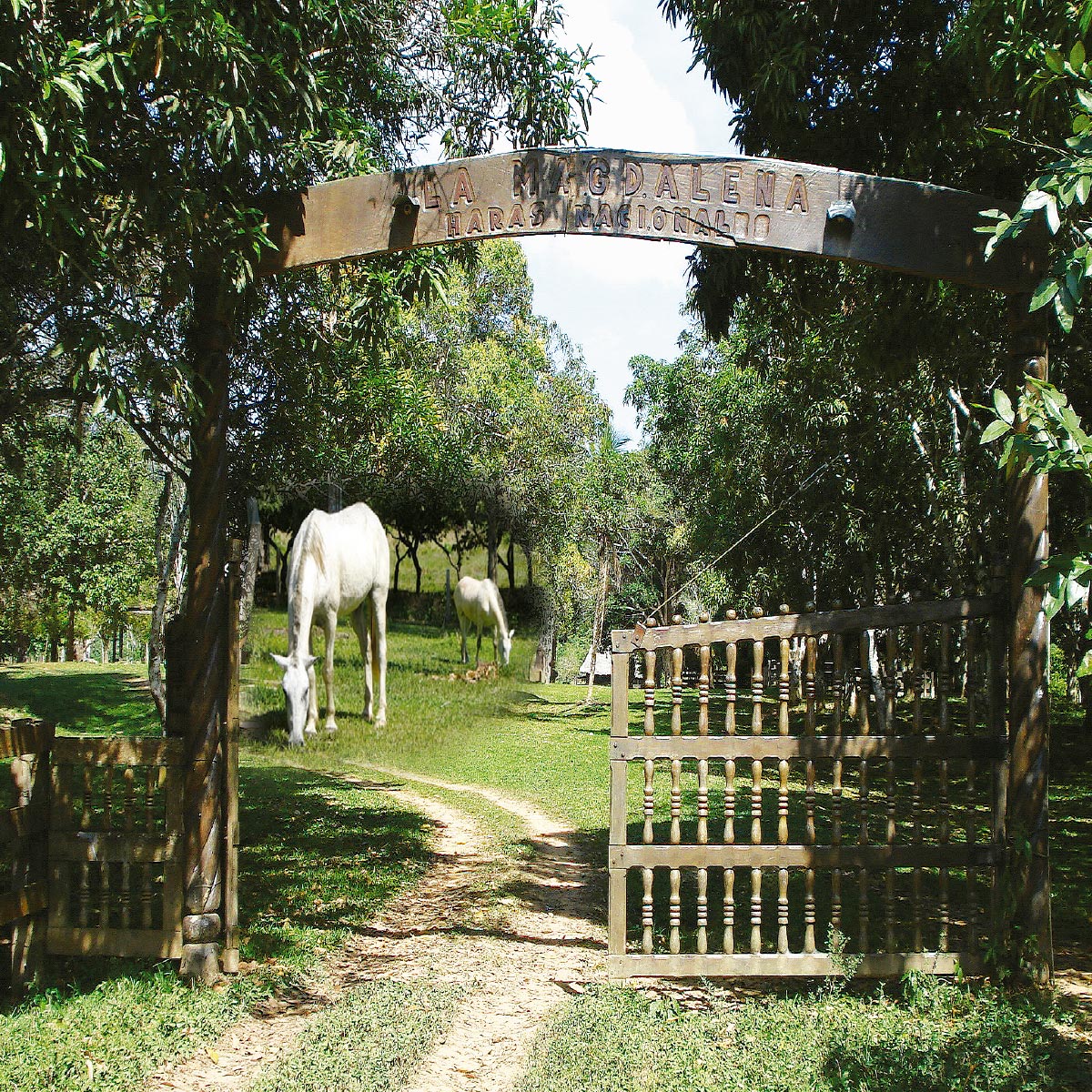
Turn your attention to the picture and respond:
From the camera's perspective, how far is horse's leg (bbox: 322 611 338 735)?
12.1m

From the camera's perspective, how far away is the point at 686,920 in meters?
5.95

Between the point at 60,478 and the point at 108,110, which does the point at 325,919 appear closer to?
the point at 108,110

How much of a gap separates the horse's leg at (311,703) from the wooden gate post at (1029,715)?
26.3 ft

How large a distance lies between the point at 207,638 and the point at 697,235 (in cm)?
315

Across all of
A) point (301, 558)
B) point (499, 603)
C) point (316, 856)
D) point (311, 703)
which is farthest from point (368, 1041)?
point (499, 603)

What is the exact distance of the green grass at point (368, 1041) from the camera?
3.89m

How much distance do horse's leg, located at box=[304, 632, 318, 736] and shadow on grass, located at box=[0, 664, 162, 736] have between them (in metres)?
2.68

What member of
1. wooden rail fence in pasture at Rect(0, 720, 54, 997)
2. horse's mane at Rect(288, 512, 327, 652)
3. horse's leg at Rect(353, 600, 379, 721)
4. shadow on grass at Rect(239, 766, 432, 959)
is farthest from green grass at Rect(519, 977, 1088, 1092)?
horse's leg at Rect(353, 600, 379, 721)

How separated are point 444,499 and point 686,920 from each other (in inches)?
369

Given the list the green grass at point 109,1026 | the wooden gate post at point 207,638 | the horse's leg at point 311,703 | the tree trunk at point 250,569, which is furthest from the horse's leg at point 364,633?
the green grass at point 109,1026

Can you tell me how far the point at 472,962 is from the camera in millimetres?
5305

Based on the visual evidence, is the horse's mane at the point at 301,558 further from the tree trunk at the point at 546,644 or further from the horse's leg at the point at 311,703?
the tree trunk at the point at 546,644

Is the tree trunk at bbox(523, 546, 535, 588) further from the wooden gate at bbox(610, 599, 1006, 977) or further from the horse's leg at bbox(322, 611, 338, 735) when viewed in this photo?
the wooden gate at bbox(610, 599, 1006, 977)

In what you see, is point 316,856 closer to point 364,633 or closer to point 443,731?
point 443,731
